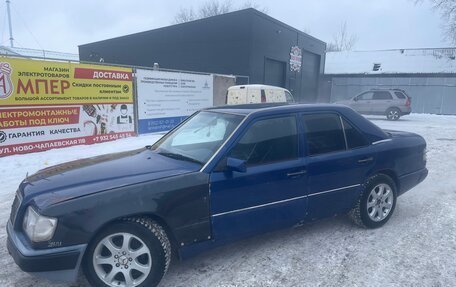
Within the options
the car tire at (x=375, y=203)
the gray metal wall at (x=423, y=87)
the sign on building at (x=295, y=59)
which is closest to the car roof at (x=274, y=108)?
the car tire at (x=375, y=203)

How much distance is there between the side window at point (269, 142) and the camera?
11.3 feet

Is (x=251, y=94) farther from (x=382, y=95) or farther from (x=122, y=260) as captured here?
(x=122, y=260)

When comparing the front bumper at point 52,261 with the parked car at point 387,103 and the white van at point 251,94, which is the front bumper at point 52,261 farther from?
the parked car at point 387,103

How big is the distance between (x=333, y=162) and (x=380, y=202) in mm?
1069

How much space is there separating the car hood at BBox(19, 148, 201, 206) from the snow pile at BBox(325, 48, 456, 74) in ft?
95.1

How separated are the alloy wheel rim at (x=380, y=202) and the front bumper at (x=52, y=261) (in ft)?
11.0

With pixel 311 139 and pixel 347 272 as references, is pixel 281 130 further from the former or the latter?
pixel 347 272

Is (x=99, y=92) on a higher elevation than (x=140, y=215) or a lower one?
higher

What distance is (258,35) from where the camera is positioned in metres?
20.3

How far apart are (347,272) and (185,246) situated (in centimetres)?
158

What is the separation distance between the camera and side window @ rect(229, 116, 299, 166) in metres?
3.45

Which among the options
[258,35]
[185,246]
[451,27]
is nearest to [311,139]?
[185,246]

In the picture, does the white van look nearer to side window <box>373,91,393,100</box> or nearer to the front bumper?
side window <box>373,91,393,100</box>

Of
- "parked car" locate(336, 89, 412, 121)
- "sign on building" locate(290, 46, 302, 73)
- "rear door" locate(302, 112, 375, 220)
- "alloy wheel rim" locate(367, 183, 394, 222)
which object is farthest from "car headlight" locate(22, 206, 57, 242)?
"sign on building" locate(290, 46, 302, 73)
